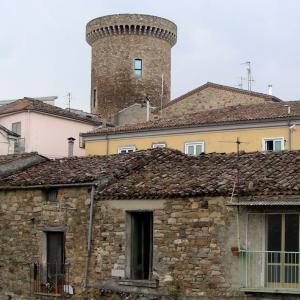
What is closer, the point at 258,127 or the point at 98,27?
the point at 258,127

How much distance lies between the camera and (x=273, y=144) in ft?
114

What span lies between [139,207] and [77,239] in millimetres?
2308

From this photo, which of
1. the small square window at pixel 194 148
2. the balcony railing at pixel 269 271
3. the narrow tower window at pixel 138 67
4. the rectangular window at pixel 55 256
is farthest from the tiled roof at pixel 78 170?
the narrow tower window at pixel 138 67

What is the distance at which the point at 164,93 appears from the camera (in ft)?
199

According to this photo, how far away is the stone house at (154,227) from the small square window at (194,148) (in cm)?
1329

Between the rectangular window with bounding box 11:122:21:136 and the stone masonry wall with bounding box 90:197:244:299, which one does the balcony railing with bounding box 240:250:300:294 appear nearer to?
the stone masonry wall with bounding box 90:197:244:299

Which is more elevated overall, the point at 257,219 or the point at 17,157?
the point at 17,157

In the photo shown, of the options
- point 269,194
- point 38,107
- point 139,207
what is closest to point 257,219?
point 269,194

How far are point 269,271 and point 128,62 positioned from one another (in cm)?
4319

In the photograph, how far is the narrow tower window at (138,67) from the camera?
59250 millimetres

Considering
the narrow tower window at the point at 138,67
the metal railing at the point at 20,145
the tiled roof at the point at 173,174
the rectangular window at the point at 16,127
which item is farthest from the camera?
the narrow tower window at the point at 138,67

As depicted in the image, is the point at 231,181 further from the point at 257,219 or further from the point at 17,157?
the point at 17,157

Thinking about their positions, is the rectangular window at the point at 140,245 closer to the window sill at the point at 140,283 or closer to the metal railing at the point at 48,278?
the window sill at the point at 140,283

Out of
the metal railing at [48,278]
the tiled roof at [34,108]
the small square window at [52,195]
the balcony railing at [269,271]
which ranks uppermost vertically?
the tiled roof at [34,108]
